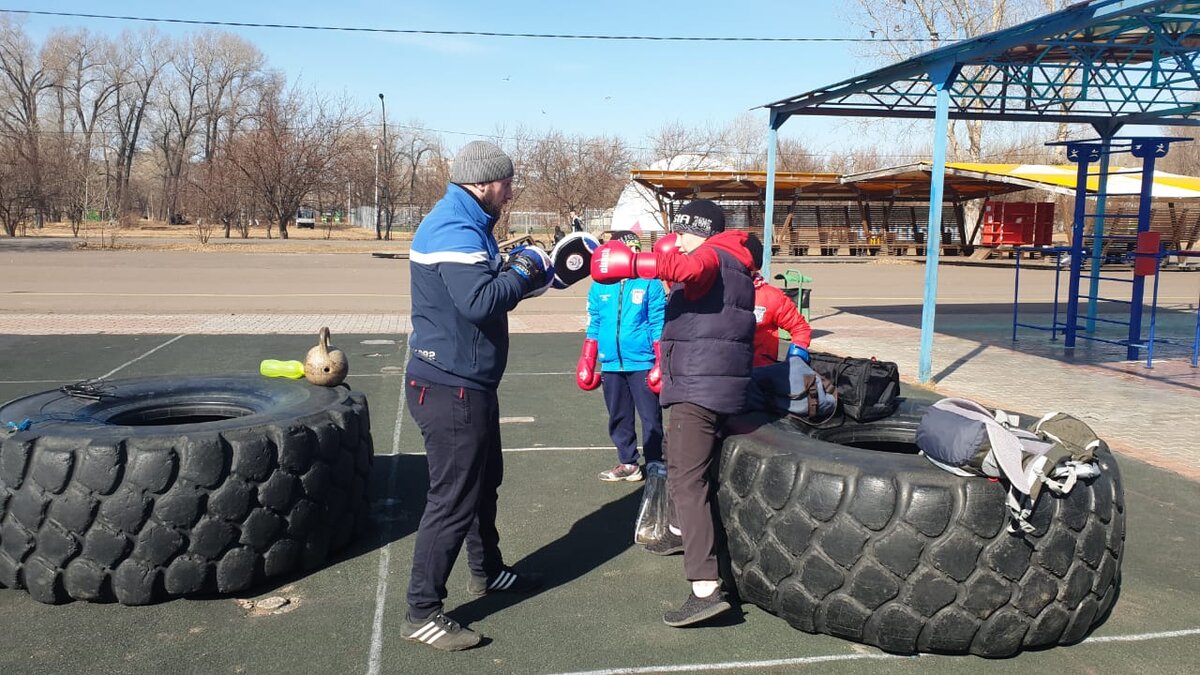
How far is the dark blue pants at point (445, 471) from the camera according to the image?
3.41 metres

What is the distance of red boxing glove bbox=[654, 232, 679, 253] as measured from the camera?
347 cm

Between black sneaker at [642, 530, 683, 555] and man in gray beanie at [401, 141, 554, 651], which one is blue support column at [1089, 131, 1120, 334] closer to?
black sneaker at [642, 530, 683, 555]

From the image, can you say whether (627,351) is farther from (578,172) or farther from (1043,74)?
(578,172)

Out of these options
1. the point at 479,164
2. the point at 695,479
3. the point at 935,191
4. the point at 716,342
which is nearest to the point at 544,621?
the point at 695,479

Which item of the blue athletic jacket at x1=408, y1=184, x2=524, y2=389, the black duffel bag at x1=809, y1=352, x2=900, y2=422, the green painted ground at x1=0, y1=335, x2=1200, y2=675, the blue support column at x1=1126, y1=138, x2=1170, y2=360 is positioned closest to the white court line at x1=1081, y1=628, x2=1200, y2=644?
the green painted ground at x1=0, y1=335, x2=1200, y2=675

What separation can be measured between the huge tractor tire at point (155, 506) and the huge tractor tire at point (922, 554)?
2019 mm

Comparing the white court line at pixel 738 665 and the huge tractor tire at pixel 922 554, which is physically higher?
the huge tractor tire at pixel 922 554

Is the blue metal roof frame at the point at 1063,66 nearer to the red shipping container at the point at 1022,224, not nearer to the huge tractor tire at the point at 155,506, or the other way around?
the huge tractor tire at the point at 155,506

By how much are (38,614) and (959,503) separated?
3.67 m

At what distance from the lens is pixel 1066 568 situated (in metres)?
3.33

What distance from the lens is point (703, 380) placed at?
362 cm

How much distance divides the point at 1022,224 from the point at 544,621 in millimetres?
34384

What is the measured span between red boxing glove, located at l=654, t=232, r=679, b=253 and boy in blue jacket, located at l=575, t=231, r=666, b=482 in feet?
5.45

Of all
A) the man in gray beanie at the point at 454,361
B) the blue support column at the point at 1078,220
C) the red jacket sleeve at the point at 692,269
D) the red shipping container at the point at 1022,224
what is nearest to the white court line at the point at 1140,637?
the red jacket sleeve at the point at 692,269
